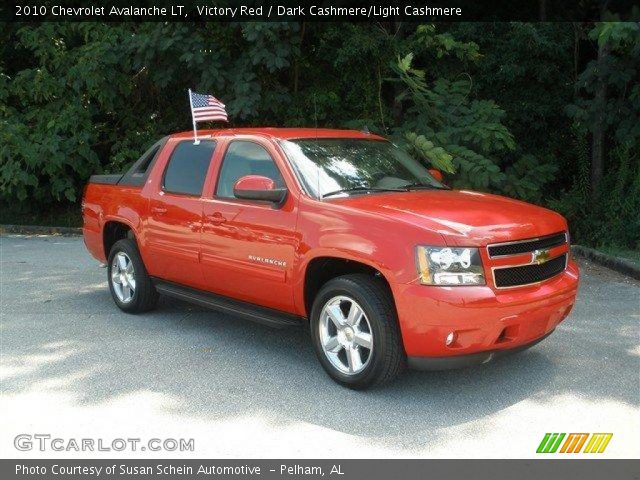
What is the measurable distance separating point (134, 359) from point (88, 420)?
4.11 feet

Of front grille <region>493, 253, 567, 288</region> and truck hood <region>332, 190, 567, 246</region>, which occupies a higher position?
truck hood <region>332, 190, 567, 246</region>

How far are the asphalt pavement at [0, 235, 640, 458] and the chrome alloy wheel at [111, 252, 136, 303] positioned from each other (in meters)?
0.24

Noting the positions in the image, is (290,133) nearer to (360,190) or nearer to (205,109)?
(360,190)

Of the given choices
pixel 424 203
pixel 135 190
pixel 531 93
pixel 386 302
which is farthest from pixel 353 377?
pixel 531 93

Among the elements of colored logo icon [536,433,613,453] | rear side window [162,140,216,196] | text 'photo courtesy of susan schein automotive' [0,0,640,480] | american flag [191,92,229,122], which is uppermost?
american flag [191,92,229,122]

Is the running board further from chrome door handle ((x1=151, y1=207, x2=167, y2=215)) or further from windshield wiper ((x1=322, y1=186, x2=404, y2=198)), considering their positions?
windshield wiper ((x1=322, y1=186, x2=404, y2=198))

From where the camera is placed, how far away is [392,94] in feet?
42.1

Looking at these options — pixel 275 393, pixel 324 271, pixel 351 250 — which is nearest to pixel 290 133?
pixel 324 271

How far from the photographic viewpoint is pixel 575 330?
6316 millimetres

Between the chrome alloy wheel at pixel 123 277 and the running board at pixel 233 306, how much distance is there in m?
0.47

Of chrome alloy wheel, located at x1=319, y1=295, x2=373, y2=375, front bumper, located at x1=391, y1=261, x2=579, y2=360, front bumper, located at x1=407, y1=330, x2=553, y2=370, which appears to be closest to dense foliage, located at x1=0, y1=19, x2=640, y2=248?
chrome alloy wheel, located at x1=319, y1=295, x2=373, y2=375

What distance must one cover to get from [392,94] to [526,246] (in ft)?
28.2

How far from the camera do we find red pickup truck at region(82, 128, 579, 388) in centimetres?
441

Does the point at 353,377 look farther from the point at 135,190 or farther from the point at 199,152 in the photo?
the point at 135,190
